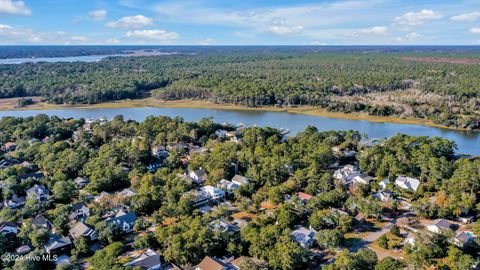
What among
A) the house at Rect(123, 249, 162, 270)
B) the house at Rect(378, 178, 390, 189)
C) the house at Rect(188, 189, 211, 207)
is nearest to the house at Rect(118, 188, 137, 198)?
the house at Rect(188, 189, 211, 207)

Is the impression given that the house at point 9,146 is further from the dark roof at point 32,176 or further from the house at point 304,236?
the house at point 304,236

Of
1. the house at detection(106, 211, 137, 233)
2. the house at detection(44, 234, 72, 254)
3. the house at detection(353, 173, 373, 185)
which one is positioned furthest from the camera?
the house at detection(353, 173, 373, 185)

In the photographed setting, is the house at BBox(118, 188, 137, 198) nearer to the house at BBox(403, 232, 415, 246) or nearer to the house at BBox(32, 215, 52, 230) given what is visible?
the house at BBox(32, 215, 52, 230)

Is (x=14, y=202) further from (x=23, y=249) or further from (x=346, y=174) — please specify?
(x=346, y=174)

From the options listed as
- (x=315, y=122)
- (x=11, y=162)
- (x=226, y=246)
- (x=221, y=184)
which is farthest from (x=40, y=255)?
(x=315, y=122)

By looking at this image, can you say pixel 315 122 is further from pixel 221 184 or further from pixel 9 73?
pixel 9 73
